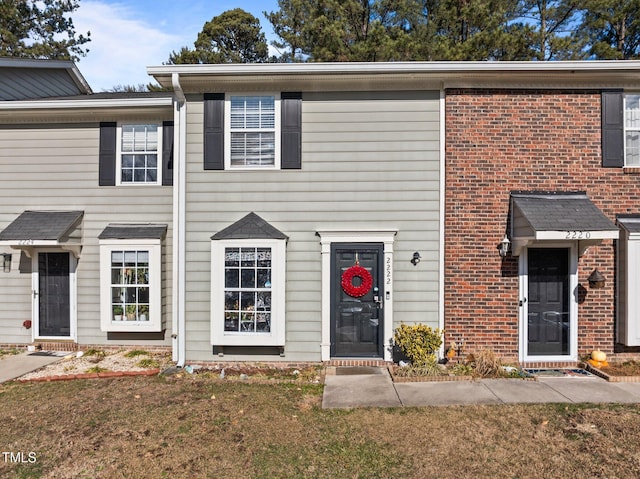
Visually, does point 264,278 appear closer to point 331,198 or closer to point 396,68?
point 331,198

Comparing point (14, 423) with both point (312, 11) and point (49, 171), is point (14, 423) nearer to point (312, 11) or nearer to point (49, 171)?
point (49, 171)

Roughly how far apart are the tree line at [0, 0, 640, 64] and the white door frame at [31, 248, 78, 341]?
10480mm

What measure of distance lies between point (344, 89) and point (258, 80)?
1.45 meters

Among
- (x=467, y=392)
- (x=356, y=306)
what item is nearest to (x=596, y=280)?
(x=467, y=392)

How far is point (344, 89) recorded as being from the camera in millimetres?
6523

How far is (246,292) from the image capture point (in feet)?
21.1

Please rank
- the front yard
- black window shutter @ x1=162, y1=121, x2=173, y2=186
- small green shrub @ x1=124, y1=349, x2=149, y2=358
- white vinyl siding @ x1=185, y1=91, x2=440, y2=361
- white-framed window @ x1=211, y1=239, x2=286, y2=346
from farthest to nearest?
black window shutter @ x1=162, y1=121, x2=173, y2=186 → small green shrub @ x1=124, y1=349, x2=149, y2=358 → white vinyl siding @ x1=185, y1=91, x2=440, y2=361 → white-framed window @ x1=211, y1=239, x2=286, y2=346 → the front yard

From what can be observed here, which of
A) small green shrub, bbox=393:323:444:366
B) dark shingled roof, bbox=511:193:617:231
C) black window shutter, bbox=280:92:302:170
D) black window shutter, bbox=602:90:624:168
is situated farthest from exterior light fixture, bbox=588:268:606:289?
black window shutter, bbox=280:92:302:170

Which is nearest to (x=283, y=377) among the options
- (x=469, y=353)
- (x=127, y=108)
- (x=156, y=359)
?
(x=156, y=359)

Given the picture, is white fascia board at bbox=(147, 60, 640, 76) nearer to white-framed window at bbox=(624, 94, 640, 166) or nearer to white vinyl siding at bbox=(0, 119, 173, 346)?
white-framed window at bbox=(624, 94, 640, 166)

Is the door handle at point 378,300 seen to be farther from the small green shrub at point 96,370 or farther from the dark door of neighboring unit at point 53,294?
the dark door of neighboring unit at point 53,294

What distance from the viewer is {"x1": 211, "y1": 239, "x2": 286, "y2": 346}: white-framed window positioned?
20.8ft

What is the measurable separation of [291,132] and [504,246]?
13.1 ft

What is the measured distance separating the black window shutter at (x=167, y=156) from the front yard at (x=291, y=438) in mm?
3923
